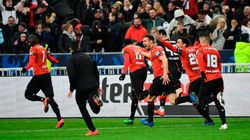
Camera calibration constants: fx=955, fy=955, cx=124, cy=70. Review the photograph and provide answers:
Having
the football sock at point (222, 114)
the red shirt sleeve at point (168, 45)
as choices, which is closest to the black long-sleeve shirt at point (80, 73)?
the red shirt sleeve at point (168, 45)

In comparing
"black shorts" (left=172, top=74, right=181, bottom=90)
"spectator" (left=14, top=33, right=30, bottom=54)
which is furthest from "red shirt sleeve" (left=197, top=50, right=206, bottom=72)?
"spectator" (left=14, top=33, right=30, bottom=54)

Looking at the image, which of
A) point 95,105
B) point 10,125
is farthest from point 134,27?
point 95,105

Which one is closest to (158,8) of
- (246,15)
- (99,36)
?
(99,36)

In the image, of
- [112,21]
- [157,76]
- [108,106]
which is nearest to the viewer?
[157,76]

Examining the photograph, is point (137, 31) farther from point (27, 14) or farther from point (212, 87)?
point (212, 87)

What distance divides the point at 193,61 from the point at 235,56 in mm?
4254

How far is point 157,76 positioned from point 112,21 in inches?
305

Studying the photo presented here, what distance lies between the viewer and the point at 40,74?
25312 millimetres

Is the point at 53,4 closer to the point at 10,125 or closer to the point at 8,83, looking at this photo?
the point at 8,83

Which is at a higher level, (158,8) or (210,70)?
(158,8)

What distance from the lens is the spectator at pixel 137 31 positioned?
97.1 feet

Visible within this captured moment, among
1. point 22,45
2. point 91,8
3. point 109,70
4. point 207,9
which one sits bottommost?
point 109,70

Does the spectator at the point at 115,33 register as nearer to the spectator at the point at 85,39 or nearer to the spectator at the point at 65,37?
the spectator at the point at 85,39

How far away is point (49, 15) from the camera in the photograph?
107 feet
